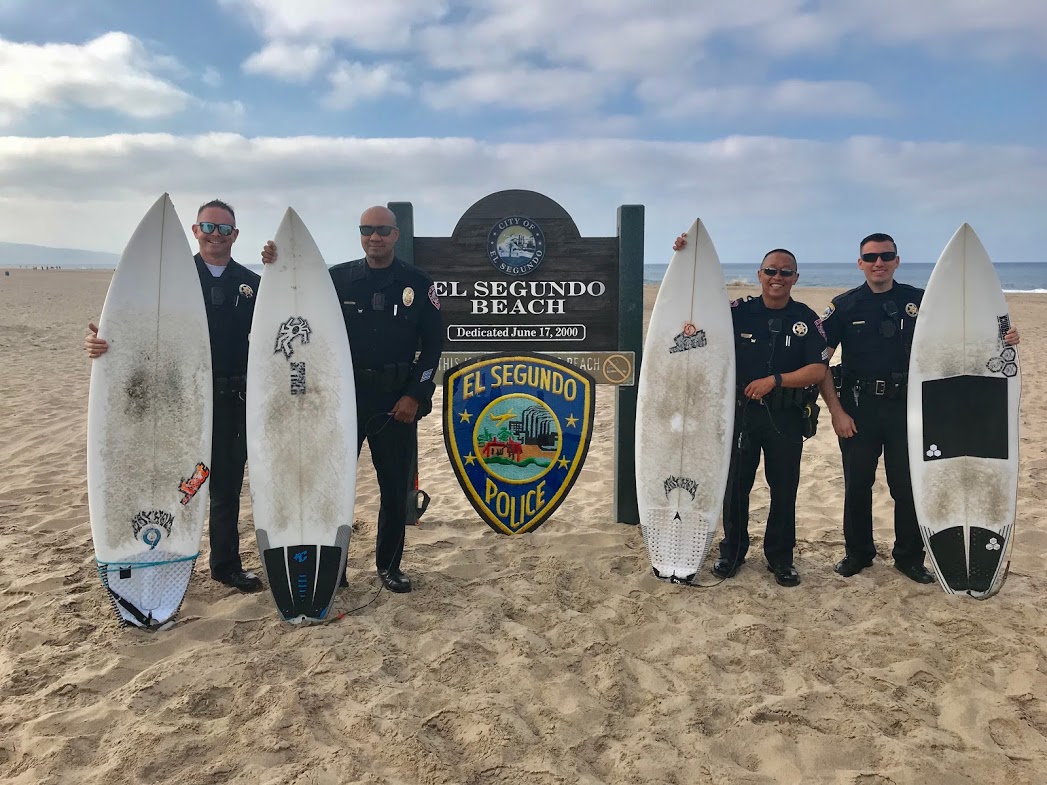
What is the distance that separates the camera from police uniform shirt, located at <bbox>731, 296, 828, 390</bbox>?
3.78 m

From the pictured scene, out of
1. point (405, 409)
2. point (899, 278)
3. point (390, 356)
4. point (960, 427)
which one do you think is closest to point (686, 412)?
point (960, 427)

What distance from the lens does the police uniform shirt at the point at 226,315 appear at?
3.78 m

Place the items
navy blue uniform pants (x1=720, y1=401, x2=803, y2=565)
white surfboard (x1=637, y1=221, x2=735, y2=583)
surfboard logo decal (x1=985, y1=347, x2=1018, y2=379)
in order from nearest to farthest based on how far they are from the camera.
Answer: navy blue uniform pants (x1=720, y1=401, x2=803, y2=565), surfboard logo decal (x1=985, y1=347, x2=1018, y2=379), white surfboard (x1=637, y1=221, x2=735, y2=583)

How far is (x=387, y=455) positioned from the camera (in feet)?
12.5

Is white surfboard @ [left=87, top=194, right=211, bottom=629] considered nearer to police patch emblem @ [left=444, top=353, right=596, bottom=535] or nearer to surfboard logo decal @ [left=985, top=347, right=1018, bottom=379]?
police patch emblem @ [left=444, top=353, right=596, bottom=535]

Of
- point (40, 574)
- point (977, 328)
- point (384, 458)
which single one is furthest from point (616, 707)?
point (40, 574)

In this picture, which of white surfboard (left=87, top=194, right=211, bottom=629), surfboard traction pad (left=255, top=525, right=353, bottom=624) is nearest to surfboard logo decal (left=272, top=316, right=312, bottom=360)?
white surfboard (left=87, top=194, right=211, bottom=629)

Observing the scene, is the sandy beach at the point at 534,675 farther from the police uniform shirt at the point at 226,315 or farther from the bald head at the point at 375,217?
the bald head at the point at 375,217

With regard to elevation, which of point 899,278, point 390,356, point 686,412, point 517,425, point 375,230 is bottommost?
point 517,425

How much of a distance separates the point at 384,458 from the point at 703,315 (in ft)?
7.15

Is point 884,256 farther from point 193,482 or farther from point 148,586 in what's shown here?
point 148,586

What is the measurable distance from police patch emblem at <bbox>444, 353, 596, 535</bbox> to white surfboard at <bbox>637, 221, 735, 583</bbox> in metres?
0.45

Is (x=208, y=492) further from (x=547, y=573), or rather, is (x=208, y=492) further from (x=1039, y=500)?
(x=1039, y=500)

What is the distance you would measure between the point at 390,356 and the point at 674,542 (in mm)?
2078
